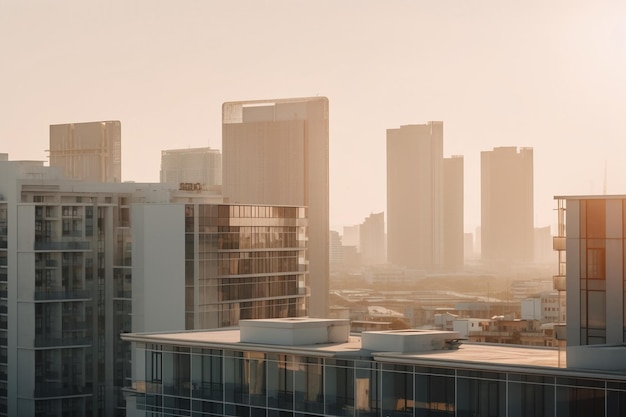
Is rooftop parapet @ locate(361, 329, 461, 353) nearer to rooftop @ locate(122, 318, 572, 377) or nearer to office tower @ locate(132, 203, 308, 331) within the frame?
rooftop @ locate(122, 318, 572, 377)

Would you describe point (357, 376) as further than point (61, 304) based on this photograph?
No

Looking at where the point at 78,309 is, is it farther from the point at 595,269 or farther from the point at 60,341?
the point at 595,269

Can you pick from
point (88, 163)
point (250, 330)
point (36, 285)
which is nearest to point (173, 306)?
point (36, 285)

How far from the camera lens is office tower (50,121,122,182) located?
16238 centimetres

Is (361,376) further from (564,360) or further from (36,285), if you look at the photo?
(36,285)

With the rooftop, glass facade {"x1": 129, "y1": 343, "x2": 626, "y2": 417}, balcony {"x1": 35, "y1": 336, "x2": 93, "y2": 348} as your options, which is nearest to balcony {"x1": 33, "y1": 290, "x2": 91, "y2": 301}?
balcony {"x1": 35, "y1": 336, "x2": 93, "y2": 348}

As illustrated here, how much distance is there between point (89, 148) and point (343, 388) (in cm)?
13050

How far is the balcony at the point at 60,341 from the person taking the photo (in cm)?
8988

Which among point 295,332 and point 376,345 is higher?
point 295,332

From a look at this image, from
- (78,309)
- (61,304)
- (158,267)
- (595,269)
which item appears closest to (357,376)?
(595,269)

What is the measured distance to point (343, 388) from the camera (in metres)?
44.3

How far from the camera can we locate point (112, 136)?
172 meters

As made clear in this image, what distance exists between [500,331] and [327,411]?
12160 centimetres

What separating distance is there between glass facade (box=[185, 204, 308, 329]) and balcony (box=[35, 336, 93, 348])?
10095 millimetres
